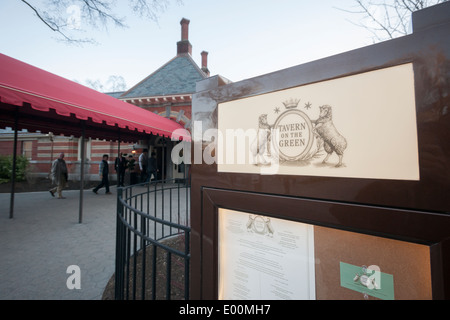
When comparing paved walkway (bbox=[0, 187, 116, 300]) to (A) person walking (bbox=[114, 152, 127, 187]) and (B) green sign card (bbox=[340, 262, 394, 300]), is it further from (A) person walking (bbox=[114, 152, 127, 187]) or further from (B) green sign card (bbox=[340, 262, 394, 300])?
(A) person walking (bbox=[114, 152, 127, 187])

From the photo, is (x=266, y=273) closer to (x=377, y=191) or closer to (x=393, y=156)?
(x=377, y=191)

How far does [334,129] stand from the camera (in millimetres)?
768

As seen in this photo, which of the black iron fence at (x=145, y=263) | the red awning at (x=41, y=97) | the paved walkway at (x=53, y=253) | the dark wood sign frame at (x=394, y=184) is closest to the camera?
the dark wood sign frame at (x=394, y=184)

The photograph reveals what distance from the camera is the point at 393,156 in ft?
2.16

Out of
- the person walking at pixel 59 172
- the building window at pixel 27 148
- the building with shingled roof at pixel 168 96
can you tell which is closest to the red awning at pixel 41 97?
the person walking at pixel 59 172

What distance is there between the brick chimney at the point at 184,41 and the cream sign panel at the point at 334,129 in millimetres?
17627

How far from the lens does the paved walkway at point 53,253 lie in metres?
2.26

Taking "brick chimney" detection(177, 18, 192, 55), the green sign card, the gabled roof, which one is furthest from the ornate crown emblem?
"brick chimney" detection(177, 18, 192, 55)

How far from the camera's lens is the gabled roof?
523 inches

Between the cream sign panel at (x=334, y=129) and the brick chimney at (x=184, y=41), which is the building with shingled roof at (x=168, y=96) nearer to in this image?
the brick chimney at (x=184, y=41)

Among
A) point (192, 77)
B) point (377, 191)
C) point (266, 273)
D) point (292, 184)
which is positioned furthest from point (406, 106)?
point (192, 77)

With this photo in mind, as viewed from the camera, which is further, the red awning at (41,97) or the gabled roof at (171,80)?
the gabled roof at (171,80)

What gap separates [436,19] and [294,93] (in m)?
0.44

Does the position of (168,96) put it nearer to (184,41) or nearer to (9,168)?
(184,41)
